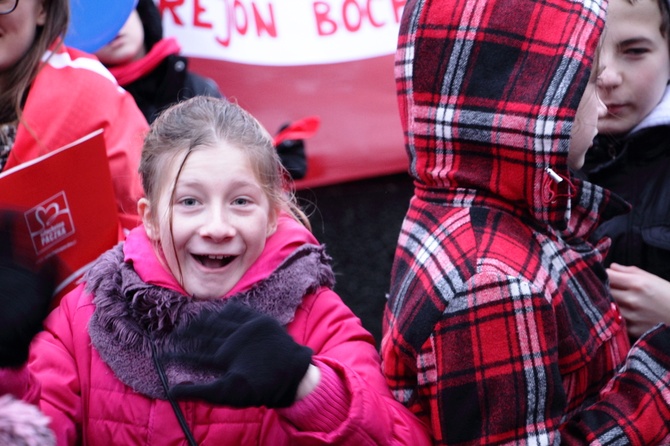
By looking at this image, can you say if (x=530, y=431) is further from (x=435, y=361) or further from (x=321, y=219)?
(x=321, y=219)

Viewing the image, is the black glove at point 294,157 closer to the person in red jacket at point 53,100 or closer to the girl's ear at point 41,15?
the person in red jacket at point 53,100

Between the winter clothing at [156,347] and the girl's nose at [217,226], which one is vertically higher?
the girl's nose at [217,226]

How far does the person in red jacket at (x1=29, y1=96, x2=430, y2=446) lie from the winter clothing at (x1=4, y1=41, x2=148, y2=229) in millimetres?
412

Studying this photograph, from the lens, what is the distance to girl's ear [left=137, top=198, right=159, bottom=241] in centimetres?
202

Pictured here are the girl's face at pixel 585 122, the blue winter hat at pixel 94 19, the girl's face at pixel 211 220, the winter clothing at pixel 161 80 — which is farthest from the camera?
the winter clothing at pixel 161 80

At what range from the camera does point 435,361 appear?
1.71 m

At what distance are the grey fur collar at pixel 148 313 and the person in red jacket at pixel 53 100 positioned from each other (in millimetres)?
540

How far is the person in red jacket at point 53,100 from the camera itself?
235cm

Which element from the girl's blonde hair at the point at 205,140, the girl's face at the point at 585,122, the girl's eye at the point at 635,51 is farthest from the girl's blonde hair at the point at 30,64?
the girl's eye at the point at 635,51

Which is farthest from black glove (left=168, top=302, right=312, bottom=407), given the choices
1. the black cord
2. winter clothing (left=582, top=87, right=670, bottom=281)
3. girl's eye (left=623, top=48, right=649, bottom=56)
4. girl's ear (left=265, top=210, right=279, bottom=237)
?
girl's eye (left=623, top=48, right=649, bottom=56)

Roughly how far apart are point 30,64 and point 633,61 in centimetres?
160

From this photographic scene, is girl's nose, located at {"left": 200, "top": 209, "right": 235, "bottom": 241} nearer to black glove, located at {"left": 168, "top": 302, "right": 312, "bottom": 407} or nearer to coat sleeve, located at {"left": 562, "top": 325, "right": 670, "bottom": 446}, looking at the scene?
black glove, located at {"left": 168, "top": 302, "right": 312, "bottom": 407}

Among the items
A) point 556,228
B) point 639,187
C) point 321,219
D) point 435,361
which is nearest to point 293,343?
point 435,361

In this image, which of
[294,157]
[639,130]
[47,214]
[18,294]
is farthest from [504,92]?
[294,157]
